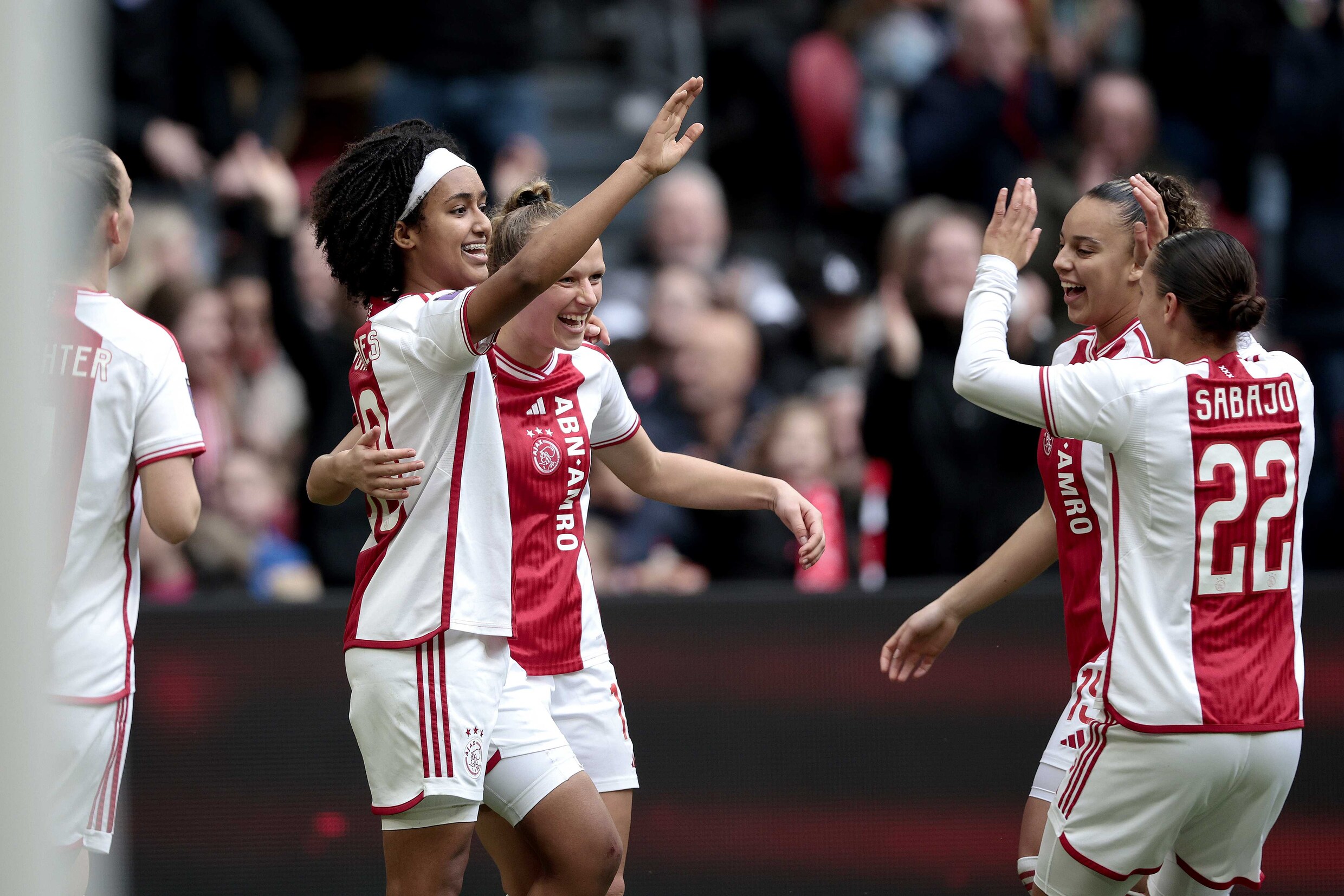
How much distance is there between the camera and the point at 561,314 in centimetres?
391

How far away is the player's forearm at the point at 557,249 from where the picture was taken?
3234 millimetres

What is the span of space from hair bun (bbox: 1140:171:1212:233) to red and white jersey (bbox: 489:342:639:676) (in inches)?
60.0

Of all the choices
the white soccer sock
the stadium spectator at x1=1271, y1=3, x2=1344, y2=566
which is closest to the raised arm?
the white soccer sock

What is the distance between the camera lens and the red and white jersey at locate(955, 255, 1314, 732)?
3.46 metres

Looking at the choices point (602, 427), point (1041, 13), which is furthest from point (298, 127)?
point (602, 427)

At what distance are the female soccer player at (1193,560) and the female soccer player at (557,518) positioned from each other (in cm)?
81

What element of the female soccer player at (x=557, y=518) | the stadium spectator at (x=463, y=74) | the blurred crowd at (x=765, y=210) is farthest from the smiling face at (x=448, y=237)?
the stadium spectator at (x=463, y=74)

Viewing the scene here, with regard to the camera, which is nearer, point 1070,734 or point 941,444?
point 1070,734

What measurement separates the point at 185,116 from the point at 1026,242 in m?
6.06

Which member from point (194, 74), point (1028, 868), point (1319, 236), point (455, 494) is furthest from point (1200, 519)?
point (194, 74)

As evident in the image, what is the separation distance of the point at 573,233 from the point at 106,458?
1302 millimetres

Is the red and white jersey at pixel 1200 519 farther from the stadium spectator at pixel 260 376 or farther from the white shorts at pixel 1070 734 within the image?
the stadium spectator at pixel 260 376

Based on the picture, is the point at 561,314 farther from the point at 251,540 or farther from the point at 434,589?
the point at 251,540

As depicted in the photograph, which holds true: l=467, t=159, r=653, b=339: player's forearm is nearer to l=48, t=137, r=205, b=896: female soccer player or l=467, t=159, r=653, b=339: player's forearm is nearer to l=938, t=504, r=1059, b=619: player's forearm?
l=48, t=137, r=205, b=896: female soccer player
